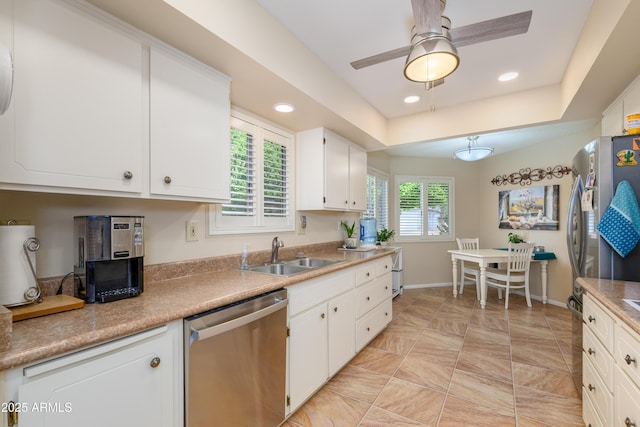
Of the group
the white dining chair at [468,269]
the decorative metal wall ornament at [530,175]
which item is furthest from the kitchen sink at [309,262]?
the decorative metal wall ornament at [530,175]

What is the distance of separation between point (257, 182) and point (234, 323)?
1320 mm

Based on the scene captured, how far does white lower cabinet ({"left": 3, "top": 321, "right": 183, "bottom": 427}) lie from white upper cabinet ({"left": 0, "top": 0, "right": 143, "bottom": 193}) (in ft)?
2.06

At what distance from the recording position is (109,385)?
3.09ft

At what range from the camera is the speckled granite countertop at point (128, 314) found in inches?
31.9

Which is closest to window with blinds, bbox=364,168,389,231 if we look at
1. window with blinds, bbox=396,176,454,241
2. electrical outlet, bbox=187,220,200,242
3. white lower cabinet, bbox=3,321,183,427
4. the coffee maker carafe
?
window with blinds, bbox=396,176,454,241

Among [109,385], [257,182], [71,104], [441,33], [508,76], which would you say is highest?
[508,76]

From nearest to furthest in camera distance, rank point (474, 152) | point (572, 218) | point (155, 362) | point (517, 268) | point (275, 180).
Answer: point (155, 362)
point (572, 218)
point (275, 180)
point (474, 152)
point (517, 268)

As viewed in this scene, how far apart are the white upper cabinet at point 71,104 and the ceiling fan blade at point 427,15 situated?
53.3 inches

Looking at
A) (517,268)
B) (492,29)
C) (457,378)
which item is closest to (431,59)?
(492,29)

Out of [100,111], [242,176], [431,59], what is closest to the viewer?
[100,111]

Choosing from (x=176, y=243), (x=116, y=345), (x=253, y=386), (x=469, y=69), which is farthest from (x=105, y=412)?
(x=469, y=69)

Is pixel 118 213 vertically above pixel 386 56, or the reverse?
pixel 386 56

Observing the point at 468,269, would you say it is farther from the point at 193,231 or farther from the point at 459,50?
the point at 193,231

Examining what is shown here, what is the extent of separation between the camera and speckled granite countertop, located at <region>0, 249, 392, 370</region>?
81 cm
